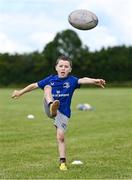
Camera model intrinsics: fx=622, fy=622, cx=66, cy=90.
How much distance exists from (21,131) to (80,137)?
2.18 metres

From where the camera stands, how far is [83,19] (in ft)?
38.9

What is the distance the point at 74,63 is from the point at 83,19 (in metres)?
91.8

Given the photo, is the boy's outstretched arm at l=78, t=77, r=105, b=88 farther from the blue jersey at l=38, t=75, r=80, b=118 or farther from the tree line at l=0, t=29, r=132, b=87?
the tree line at l=0, t=29, r=132, b=87

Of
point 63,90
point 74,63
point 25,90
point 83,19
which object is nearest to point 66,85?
point 63,90

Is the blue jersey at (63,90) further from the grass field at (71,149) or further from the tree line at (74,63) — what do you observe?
the tree line at (74,63)

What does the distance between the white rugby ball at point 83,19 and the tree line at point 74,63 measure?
84.5 m

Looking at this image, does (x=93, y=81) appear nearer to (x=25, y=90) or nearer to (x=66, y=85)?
(x=66, y=85)

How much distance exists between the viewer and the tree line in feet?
324

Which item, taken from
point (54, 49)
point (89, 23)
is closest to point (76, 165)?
point (89, 23)

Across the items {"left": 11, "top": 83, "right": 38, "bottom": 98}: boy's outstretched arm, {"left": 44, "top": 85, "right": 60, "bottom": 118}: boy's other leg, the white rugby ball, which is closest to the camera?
{"left": 44, "top": 85, "right": 60, "bottom": 118}: boy's other leg

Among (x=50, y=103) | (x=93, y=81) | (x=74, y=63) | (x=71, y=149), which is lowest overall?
(x=74, y=63)

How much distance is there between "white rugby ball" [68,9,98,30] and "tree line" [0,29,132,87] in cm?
8450

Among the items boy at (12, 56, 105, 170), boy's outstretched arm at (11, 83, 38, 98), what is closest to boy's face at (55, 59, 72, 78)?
boy at (12, 56, 105, 170)

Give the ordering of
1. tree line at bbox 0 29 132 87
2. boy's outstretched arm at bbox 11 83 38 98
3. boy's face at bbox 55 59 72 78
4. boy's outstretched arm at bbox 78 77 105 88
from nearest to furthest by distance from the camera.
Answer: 1. boy's outstretched arm at bbox 78 77 105 88
2. boy's face at bbox 55 59 72 78
3. boy's outstretched arm at bbox 11 83 38 98
4. tree line at bbox 0 29 132 87
